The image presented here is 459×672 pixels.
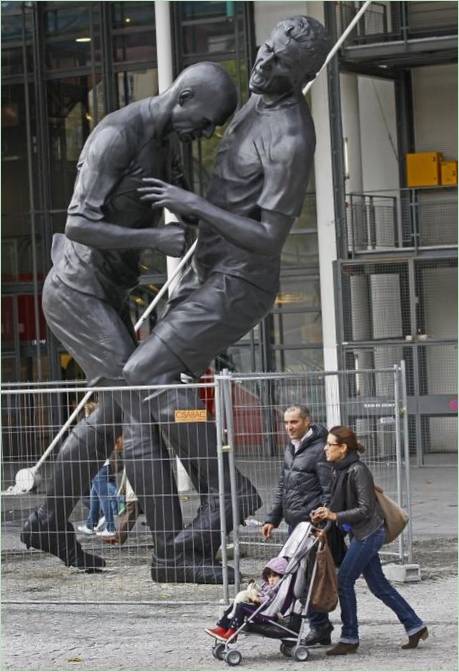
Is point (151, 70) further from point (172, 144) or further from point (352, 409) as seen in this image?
point (172, 144)

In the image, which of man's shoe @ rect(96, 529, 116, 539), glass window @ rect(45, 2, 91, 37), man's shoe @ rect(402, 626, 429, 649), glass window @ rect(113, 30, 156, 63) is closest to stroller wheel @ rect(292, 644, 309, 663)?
man's shoe @ rect(402, 626, 429, 649)

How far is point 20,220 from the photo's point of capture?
79.5 ft

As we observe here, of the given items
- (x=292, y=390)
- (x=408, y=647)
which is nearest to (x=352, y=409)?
(x=292, y=390)

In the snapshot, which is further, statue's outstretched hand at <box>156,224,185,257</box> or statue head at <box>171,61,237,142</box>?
statue head at <box>171,61,237,142</box>

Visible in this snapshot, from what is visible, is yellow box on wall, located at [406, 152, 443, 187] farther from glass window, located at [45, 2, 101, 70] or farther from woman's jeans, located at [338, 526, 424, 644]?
woman's jeans, located at [338, 526, 424, 644]

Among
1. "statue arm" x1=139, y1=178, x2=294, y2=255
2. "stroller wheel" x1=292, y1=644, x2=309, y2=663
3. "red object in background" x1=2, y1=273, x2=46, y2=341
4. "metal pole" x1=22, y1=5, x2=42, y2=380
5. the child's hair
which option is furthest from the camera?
"red object in background" x1=2, y1=273, x2=46, y2=341

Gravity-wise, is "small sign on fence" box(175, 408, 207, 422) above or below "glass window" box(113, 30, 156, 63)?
below

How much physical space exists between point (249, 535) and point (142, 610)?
8.94 ft

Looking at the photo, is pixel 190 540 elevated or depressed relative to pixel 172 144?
depressed

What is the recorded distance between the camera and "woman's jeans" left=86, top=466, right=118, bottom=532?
11.0 meters

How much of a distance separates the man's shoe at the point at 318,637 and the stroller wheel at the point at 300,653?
10.1 inches

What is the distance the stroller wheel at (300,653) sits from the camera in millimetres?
7906

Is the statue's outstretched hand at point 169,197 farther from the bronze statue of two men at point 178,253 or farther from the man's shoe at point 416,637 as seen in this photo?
the man's shoe at point 416,637

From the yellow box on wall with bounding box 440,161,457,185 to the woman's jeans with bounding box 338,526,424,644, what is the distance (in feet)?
47.1
